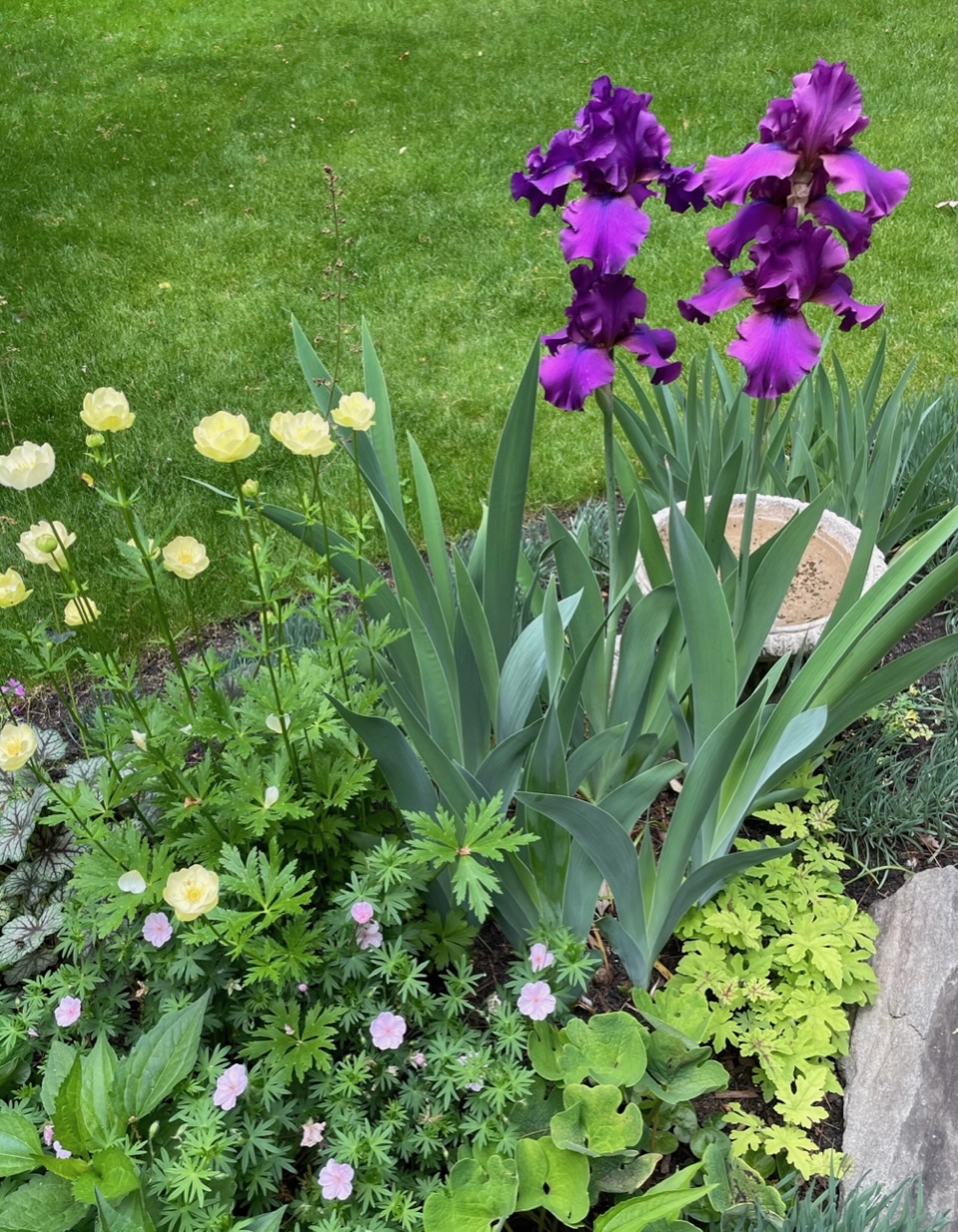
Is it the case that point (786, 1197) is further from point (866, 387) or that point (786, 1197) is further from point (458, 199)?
point (458, 199)

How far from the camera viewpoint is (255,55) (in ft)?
22.8

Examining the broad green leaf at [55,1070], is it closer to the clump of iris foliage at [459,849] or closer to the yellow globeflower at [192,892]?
the clump of iris foliage at [459,849]

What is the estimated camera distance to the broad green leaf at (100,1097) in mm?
1211

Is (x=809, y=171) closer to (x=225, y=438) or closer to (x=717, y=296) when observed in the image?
(x=717, y=296)

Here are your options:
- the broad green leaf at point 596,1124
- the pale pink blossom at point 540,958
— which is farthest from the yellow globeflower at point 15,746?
the broad green leaf at point 596,1124

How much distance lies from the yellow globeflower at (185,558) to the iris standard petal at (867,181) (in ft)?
3.13

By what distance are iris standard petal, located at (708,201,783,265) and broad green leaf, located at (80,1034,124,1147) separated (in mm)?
1340

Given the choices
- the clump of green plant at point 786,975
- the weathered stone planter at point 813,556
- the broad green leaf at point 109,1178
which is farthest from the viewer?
the weathered stone planter at point 813,556

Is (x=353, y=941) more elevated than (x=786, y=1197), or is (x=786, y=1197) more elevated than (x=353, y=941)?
(x=353, y=941)

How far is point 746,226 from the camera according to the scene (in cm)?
136

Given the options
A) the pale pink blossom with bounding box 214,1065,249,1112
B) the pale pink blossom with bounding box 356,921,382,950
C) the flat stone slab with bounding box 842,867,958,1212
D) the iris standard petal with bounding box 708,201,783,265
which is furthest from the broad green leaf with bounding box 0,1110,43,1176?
the iris standard petal with bounding box 708,201,783,265

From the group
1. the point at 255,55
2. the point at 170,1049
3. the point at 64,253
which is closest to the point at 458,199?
the point at 64,253

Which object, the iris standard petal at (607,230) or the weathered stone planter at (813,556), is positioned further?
the weathered stone planter at (813,556)

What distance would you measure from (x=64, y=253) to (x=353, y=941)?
443cm
